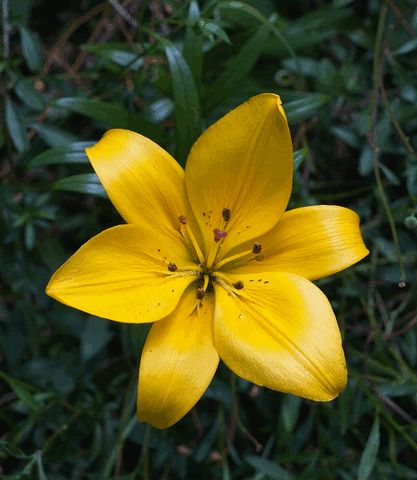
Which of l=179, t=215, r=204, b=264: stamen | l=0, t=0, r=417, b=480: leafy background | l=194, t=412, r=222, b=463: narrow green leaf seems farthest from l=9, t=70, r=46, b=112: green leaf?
l=194, t=412, r=222, b=463: narrow green leaf

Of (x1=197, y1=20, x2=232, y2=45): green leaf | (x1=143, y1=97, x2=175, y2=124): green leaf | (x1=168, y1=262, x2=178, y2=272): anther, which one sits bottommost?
(x1=168, y1=262, x2=178, y2=272): anther

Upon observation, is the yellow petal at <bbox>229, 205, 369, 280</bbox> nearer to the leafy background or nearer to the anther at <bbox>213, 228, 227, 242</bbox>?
the anther at <bbox>213, 228, 227, 242</bbox>

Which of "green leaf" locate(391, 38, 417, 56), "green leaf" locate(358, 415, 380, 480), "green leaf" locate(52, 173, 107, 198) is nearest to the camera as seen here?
"green leaf" locate(52, 173, 107, 198)

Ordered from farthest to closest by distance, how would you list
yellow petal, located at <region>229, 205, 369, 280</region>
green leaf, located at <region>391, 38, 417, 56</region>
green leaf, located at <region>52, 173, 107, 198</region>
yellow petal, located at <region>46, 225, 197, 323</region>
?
green leaf, located at <region>391, 38, 417, 56</region> → green leaf, located at <region>52, 173, 107, 198</region> → yellow petal, located at <region>229, 205, 369, 280</region> → yellow petal, located at <region>46, 225, 197, 323</region>

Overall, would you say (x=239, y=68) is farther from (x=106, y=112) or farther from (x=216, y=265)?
(x=216, y=265)

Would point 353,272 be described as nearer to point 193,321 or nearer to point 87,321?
point 193,321

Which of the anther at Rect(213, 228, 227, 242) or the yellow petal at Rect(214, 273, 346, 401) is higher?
the anther at Rect(213, 228, 227, 242)

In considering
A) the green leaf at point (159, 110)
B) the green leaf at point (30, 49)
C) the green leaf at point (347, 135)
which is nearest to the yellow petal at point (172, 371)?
the green leaf at point (159, 110)

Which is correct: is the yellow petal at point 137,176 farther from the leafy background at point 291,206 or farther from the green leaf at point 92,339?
Answer: the green leaf at point 92,339
